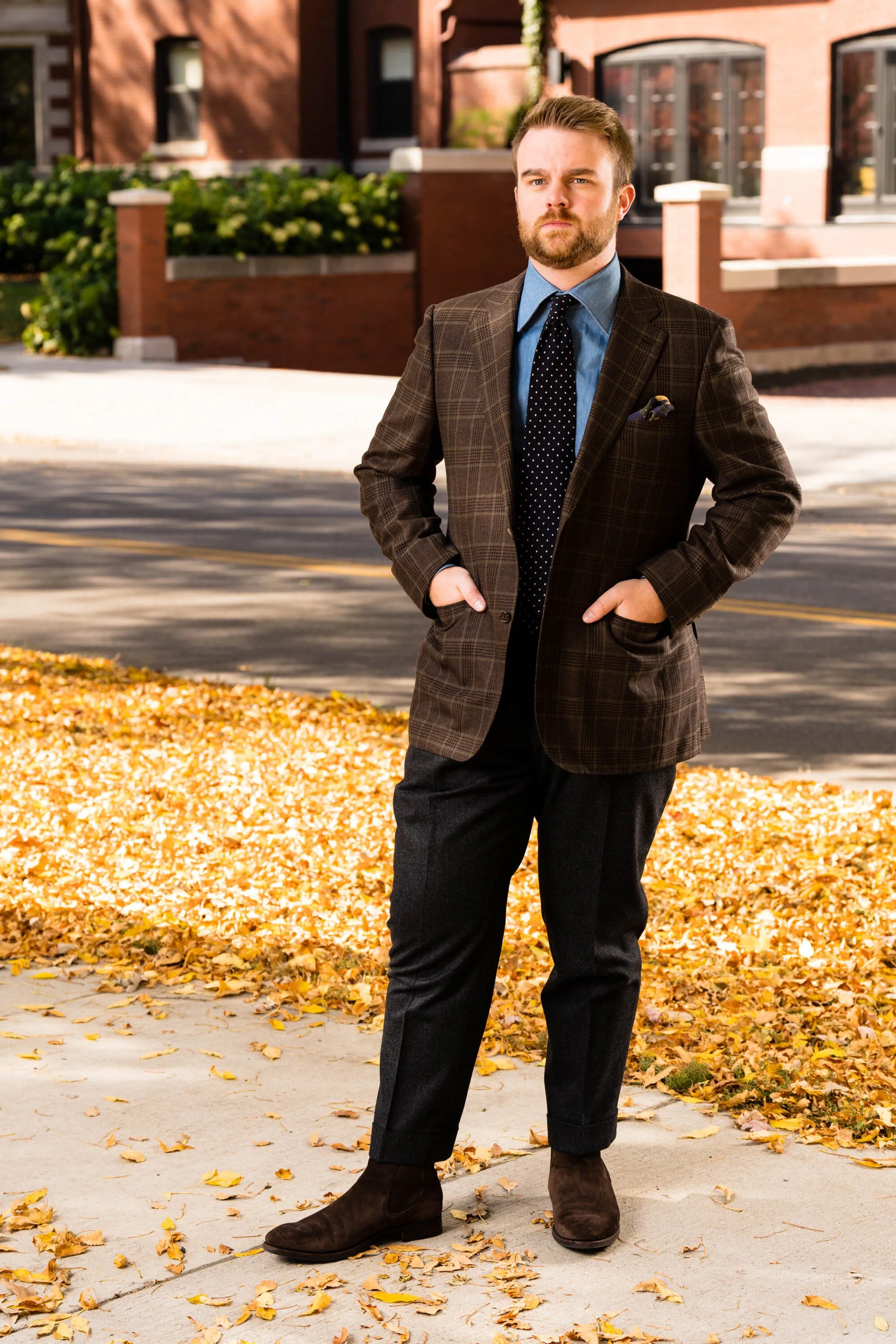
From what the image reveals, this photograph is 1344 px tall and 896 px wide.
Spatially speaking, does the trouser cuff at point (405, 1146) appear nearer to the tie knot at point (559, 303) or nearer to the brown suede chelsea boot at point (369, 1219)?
the brown suede chelsea boot at point (369, 1219)

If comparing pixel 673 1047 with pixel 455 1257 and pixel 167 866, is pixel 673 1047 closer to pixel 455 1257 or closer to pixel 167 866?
pixel 455 1257

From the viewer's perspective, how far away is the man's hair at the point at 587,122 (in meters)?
3.68

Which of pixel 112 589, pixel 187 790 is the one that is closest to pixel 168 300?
pixel 112 589

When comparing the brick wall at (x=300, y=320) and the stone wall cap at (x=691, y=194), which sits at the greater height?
the stone wall cap at (x=691, y=194)

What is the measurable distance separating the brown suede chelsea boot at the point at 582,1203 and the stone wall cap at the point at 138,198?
24.1 metres

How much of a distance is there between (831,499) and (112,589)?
697 centimetres

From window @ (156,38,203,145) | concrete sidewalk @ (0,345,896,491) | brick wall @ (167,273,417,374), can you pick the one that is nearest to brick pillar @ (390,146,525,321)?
brick wall @ (167,273,417,374)

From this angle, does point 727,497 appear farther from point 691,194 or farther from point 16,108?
point 16,108

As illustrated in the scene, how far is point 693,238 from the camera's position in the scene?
25016mm

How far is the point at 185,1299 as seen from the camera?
373 centimetres

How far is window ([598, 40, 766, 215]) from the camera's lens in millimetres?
30703

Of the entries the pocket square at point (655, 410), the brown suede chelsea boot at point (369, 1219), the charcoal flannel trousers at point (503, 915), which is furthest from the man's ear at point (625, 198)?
the brown suede chelsea boot at point (369, 1219)

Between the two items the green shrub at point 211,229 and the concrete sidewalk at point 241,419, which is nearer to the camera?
the concrete sidewalk at point 241,419

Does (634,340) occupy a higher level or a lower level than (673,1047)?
higher
